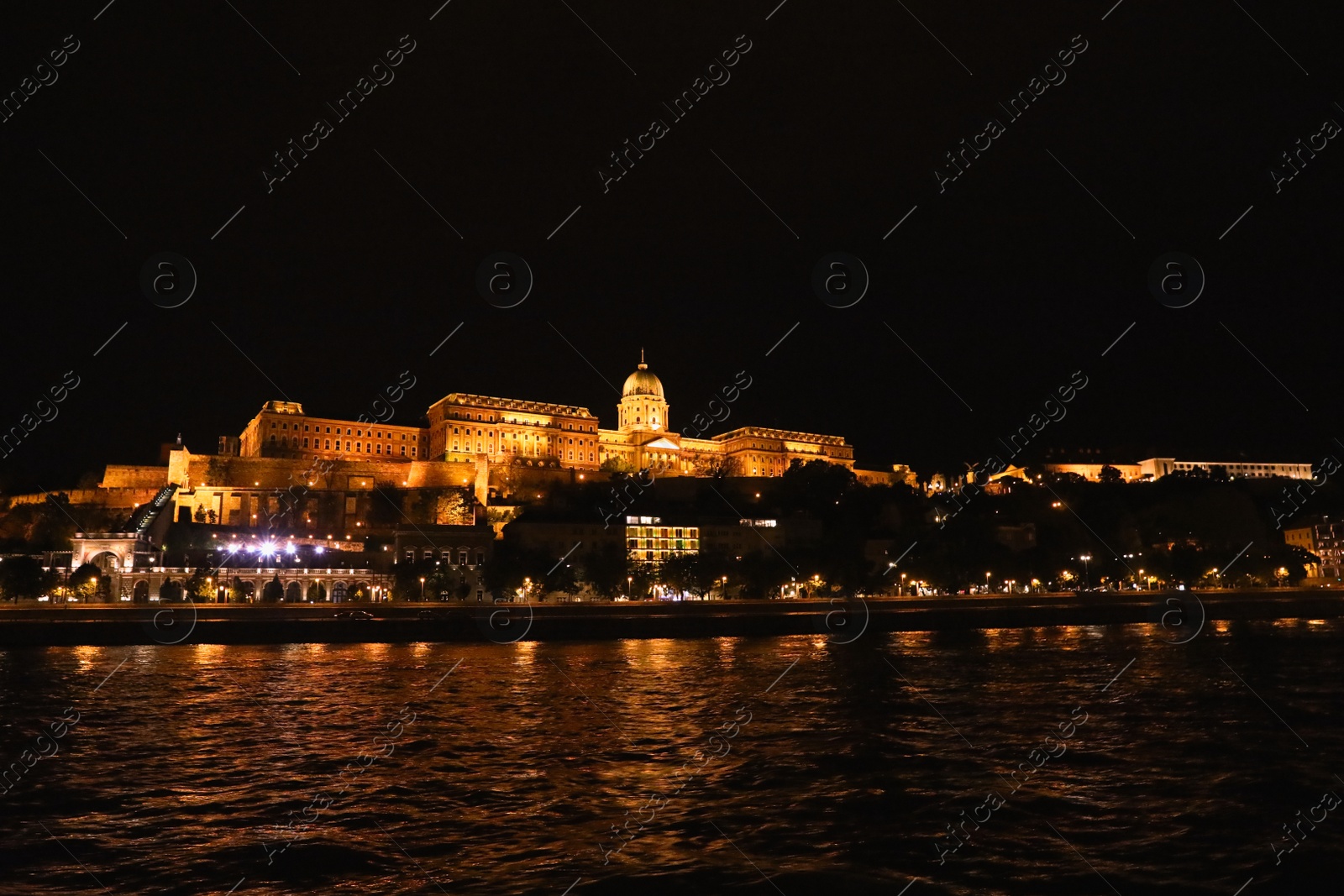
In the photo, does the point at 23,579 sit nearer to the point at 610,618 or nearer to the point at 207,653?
the point at 207,653

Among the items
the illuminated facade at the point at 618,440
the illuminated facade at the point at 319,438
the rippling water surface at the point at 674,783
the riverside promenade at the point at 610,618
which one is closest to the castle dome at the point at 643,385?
the illuminated facade at the point at 618,440

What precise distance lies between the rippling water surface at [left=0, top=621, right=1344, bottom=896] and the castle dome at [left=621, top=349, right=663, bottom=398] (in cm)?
8777

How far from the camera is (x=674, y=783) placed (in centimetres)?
1175

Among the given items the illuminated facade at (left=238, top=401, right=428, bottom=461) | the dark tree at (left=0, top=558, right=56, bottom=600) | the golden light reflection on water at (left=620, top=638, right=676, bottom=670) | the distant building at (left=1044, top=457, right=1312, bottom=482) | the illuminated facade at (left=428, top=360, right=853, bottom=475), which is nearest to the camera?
the golden light reflection on water at (left=620, top=638, right=676, bottom=670)

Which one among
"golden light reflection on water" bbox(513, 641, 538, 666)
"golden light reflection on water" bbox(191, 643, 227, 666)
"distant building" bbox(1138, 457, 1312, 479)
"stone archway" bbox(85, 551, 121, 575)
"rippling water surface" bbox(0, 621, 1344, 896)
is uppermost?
"distant building" bbox(1138, 457, 1312, 479)

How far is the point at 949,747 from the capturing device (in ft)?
47.0

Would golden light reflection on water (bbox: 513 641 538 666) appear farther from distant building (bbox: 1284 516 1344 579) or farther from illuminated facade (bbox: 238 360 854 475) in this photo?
distant building (bbox: 1284 516 1344 579)

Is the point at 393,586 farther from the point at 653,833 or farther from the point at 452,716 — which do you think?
the point at 653,833

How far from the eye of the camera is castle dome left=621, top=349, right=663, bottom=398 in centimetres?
11112

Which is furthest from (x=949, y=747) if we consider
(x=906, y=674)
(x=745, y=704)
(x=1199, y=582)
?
(x=1199, y=582)

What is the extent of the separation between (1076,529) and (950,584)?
57.4ft

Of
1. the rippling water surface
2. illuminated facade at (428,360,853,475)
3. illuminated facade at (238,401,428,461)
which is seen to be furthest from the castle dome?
the rippling water surface

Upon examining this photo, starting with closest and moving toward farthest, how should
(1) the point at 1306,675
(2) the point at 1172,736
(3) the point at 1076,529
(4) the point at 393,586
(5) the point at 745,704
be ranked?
1. (2) the point at 1172,736
2. (5) the point at 745,704
3. (1) the point at 1306,675
4. (4) the point at 393,586
5. (3) the point at 1076,529

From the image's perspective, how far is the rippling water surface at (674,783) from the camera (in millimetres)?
8375
